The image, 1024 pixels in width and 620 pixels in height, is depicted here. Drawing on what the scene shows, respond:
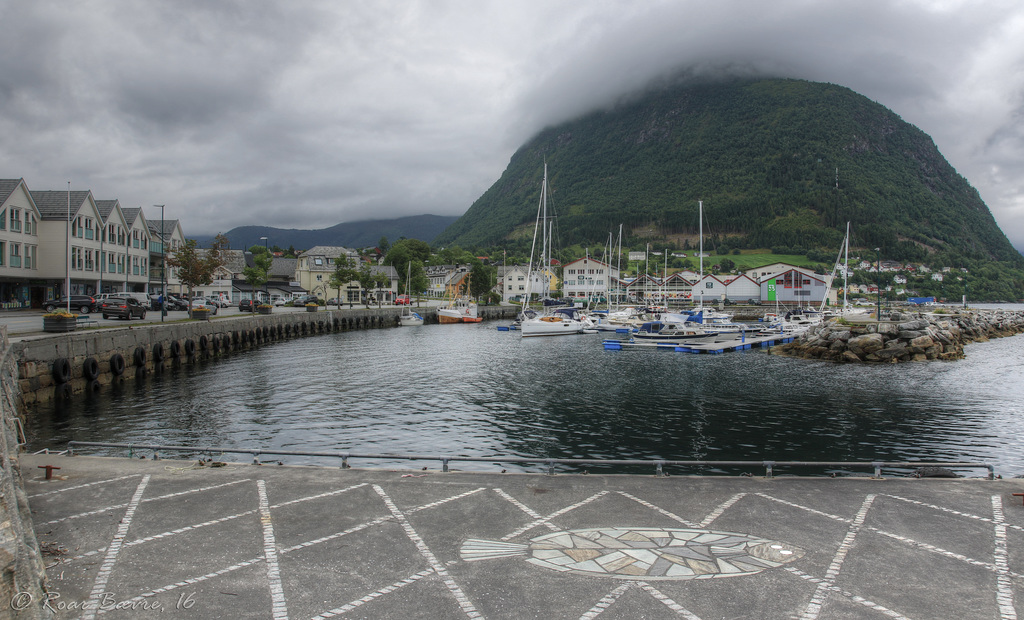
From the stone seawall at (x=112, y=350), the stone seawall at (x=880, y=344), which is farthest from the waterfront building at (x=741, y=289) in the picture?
the stone seawall at (x=112, y=350)

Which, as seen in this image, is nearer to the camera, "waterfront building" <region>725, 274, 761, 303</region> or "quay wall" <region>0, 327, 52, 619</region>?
"quay wall" <region>0, 327, 52, 619</region>

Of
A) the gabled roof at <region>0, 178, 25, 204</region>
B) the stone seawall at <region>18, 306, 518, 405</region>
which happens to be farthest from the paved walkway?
the gabled roof at <region>0, 178, 25, 204</region>

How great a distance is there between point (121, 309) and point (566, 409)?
36.6 m

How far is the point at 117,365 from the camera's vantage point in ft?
101

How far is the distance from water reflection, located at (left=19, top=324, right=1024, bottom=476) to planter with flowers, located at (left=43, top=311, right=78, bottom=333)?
171 inches

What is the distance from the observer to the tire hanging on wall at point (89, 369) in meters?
28.2

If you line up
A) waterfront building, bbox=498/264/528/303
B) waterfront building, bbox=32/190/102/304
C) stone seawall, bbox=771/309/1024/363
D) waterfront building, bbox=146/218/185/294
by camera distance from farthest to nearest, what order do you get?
waterfront building, bbox=498/264/528/303 < waterfront building, bbox=146/218/185/294 < waterfront building, bbox=32/190/102/304 < stone seawall, bbox=771/309/1024/363

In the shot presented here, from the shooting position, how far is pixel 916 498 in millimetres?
9945

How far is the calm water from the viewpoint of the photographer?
19859 millimetres

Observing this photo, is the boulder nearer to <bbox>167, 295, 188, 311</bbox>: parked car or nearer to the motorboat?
the motorboat

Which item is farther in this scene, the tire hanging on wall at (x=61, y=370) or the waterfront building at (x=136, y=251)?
the waterfront building at (x=136, y=251)

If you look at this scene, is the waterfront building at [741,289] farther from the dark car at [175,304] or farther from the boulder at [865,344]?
the dark car at [175,304]

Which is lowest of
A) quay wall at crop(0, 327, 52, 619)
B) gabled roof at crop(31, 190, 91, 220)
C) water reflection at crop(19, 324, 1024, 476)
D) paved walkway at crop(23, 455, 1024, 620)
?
water reflection at crop(19, 324, 1024, 476)

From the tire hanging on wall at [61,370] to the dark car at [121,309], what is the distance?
1811cm
